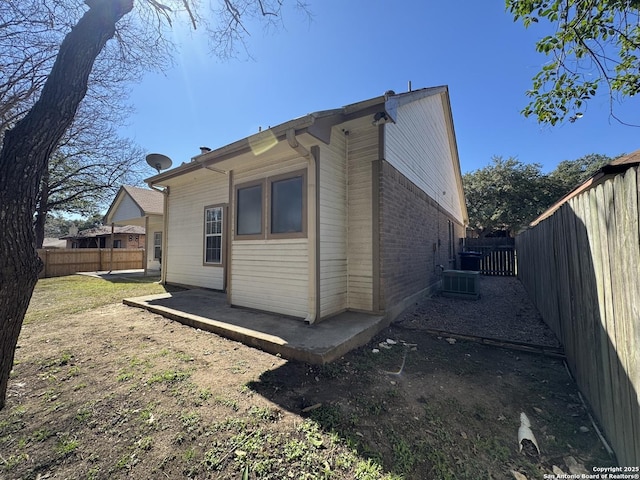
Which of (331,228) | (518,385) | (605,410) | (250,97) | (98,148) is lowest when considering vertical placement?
(518,385)

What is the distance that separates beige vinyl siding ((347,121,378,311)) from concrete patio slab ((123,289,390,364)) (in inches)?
20.2

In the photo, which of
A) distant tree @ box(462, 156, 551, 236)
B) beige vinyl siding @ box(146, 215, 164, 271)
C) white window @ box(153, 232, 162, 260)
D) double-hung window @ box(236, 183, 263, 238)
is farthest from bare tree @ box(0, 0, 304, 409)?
distant tree @ box(462, 156, 551, 236)

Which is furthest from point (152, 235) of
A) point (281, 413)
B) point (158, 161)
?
point (281, 413)

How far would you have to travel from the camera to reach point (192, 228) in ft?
28.6

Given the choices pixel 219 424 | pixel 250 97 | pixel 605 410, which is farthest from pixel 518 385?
pixel 250 97

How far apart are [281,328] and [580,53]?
638 cm

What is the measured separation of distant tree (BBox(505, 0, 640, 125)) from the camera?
11.6 feet

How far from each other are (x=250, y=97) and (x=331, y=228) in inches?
218

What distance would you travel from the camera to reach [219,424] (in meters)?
2.25

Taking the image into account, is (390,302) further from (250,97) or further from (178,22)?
(250,97)

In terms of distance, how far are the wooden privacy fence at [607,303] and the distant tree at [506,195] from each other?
2457cm

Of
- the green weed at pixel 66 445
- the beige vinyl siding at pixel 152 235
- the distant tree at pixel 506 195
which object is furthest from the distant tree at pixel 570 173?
the beige vinyl siding at pixel 152 235

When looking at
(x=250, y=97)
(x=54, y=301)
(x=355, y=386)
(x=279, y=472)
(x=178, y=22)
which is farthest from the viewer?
(x=250, y=97)

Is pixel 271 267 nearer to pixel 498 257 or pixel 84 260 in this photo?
pixel 498 257
